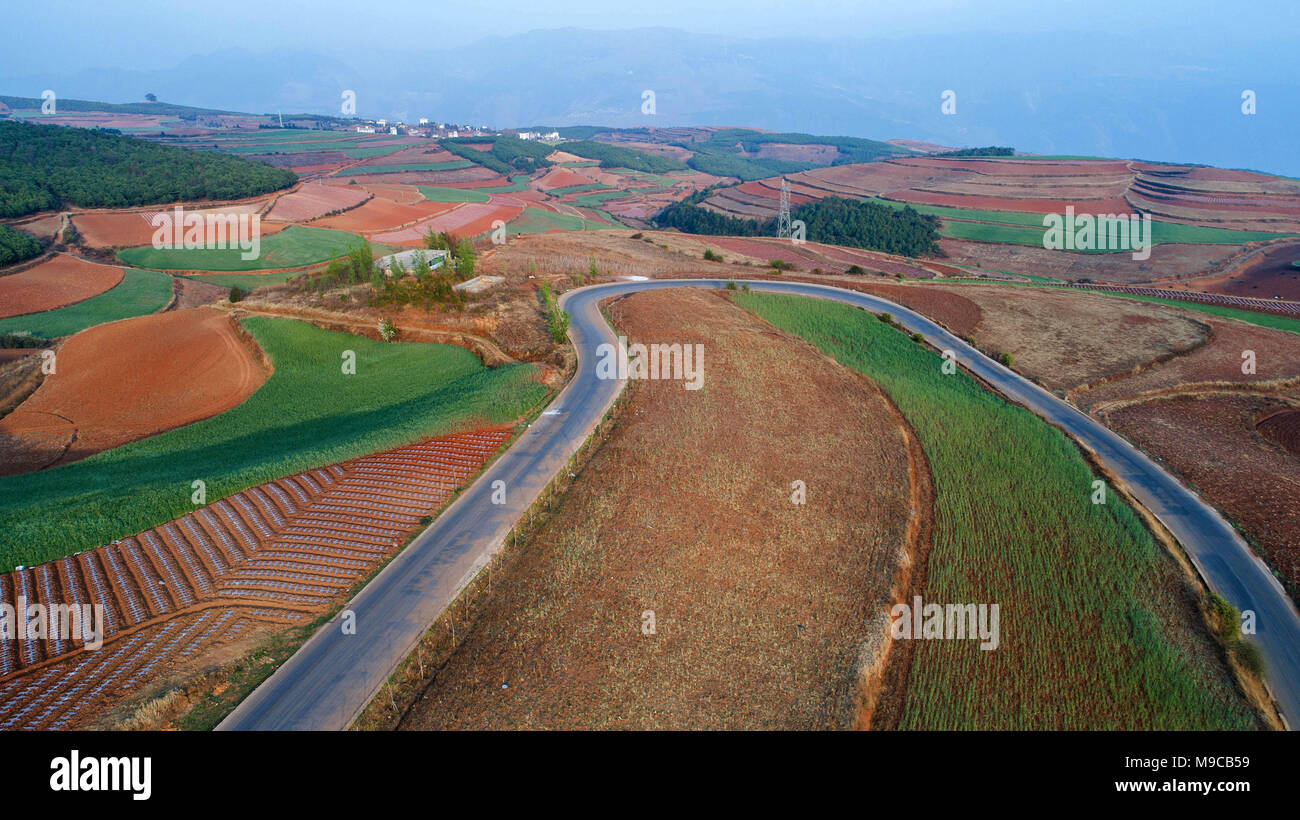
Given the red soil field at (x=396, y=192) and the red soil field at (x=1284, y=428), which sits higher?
the red soil field at (x=396, y=192)

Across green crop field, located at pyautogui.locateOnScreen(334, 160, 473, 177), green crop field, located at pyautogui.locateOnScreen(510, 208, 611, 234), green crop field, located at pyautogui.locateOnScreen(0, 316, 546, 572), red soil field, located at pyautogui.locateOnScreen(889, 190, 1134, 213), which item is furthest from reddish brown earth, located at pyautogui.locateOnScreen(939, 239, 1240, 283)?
green crop field, located at pyautogui.locateOnScreen(334, 160, 473, 177)

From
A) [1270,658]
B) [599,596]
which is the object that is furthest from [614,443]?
[1270,658]

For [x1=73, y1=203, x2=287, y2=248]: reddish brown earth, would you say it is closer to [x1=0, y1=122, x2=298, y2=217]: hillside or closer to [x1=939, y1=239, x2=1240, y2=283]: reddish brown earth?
[x1=0, y1=122, x2=298, y2=217]: hillside

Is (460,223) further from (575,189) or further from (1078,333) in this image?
(1078,333)

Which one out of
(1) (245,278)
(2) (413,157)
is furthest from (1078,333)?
(2) (413,157)

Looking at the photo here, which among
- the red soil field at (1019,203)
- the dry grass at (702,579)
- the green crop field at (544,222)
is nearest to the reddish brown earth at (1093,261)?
the red soil field at (1019,203)

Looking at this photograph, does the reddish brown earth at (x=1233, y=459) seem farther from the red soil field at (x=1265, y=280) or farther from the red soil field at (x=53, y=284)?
the red soil field at (x=53, y=284)
